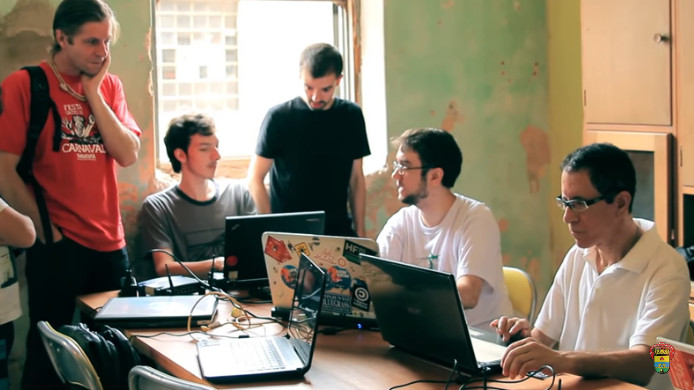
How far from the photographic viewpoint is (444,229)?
3.21 metres

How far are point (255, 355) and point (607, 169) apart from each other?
1152mm

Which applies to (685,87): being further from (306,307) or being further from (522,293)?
(306,307)

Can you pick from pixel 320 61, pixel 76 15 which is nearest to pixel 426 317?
pixel 320 61

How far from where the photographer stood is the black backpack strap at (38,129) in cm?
337

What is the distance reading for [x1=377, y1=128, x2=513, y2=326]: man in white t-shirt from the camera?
307cm

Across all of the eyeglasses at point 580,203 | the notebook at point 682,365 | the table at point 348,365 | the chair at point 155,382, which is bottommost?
the table at point 348,365

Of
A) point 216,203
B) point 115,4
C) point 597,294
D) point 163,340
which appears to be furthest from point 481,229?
point 115,4

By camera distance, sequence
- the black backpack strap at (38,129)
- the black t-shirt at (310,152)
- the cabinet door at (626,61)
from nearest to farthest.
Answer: the black backpack strap at (38,129) → the cabinet door at (626,61) → the black t-shirt at (310,152)

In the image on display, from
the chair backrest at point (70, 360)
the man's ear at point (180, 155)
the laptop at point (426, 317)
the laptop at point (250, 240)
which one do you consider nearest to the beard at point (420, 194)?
the laptop at point (250, 240)

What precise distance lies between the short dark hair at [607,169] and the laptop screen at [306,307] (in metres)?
0.83

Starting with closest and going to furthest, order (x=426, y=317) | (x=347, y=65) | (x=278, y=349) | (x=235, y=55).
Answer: (x=426, y=317)
(x=278, y=349)
(x=235, y=55)
(x=347, y=65)

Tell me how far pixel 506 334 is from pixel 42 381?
182cm

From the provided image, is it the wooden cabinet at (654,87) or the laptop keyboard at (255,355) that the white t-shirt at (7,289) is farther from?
the wooden cabinet at (654,87)

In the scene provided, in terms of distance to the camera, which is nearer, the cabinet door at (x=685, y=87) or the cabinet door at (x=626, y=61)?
the cabinet door at (x=685, y=87)
